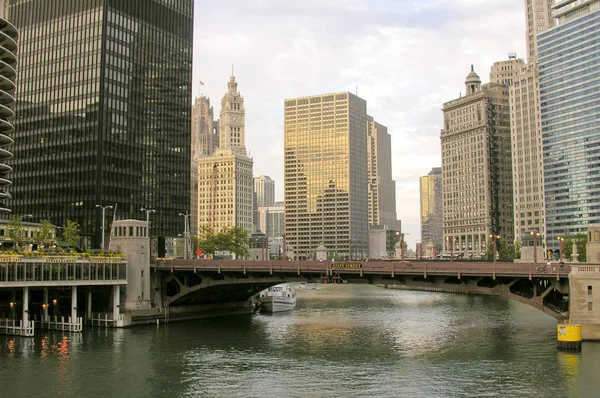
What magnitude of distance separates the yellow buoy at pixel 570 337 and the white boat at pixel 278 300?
7055cm

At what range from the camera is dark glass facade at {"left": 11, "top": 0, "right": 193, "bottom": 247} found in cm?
16825

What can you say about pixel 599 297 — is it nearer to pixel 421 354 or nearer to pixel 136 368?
pixel 421 354

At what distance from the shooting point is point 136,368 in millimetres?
68438

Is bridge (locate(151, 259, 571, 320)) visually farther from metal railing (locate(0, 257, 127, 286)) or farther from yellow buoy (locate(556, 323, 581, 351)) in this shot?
metal railing (locate(0, 257, 127, 286))

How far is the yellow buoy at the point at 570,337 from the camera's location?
241ft

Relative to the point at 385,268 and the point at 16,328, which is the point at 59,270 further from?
the point at 385,268

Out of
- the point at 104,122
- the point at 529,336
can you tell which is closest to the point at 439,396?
the point at 529,336

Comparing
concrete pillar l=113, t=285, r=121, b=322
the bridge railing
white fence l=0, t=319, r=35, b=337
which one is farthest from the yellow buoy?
white fence l=0, t=319, r=35, b=337

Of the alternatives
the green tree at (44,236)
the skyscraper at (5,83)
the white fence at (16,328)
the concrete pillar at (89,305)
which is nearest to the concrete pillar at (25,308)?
the white fence at (16,328)

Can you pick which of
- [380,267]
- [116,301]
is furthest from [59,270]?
[380,267]

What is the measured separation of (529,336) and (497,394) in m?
36.6

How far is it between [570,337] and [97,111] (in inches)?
5133

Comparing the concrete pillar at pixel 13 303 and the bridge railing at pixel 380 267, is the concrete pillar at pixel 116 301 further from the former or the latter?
the concrete pillar at pixel 13 303

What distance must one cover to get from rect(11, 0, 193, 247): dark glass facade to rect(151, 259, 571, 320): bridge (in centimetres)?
6282
